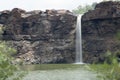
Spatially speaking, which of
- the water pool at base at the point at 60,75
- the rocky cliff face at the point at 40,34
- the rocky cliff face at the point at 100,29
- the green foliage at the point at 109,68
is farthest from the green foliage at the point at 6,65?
the rocky cliff face at the point at 40,34

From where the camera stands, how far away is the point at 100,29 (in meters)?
63.4

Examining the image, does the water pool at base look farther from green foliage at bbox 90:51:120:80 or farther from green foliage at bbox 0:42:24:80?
green foliage at bbox 90:51:120:80

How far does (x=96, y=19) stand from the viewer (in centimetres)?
6325

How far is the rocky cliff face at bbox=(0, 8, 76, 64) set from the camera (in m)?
65.2

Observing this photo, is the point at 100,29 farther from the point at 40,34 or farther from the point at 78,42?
the point at 40,34

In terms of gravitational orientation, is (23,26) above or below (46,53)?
above

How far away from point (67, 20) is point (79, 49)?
572 cm

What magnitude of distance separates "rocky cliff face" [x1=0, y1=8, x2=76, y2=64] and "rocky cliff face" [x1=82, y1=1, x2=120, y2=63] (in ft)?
9.72

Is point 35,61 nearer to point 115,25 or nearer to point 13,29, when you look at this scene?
point 13,29

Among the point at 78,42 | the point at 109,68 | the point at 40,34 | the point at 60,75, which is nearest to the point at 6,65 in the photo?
the point at 109,68

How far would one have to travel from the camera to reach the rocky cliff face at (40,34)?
6525 cm

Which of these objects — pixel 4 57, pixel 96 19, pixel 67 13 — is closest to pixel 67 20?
pixel 67 13

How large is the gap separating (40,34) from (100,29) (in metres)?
11.1

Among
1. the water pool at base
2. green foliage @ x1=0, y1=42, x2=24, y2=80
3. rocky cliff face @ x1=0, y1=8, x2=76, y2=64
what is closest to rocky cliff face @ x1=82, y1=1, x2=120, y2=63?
rocky cliff face @ x1=0, y1=8, x2=76, y2=64
